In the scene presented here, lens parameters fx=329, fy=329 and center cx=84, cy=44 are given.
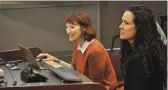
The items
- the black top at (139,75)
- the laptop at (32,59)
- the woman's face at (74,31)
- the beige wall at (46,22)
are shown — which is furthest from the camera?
the beige wall at (46,22)

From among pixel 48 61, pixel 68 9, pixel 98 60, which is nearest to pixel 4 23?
pixel 68 9

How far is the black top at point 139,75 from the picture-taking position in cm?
169

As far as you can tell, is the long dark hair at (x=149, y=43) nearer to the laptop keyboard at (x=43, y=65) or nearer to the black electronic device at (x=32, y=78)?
the black electronic device at (x=32, y=78)

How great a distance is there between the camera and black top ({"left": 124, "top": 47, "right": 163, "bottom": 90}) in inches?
66.7

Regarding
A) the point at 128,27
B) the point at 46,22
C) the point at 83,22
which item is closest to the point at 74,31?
the point at 83,22

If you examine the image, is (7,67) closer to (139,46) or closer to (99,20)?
(139,46)

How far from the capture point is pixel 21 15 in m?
3.54

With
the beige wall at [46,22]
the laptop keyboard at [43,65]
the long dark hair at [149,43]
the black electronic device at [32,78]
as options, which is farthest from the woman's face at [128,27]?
the beige wall at [46,22]

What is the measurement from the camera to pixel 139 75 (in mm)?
1699

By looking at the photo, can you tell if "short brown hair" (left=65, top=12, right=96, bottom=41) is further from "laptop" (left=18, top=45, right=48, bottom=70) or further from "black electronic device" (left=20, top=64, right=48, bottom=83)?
"black electronic device" (left=20, top=64, right=48, bottom=83)

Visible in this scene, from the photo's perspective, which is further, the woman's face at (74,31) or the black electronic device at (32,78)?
the woman's face at (74,31)

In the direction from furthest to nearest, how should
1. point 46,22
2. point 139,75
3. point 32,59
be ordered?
point 46,22 → point 32,59 → point 139,75

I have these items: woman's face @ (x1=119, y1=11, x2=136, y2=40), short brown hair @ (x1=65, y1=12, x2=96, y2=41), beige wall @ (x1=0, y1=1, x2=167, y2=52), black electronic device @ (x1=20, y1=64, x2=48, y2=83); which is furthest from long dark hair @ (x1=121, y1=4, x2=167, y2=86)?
beige wall @ (x1=0, y1=1, x2=167, y2=52)

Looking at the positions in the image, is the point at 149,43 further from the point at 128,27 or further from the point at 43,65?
the point at 43,65
